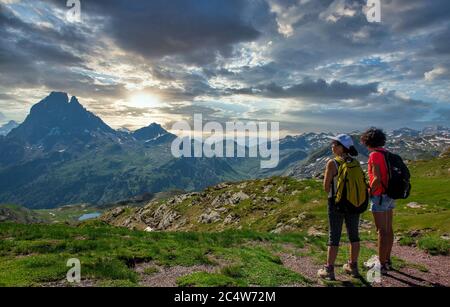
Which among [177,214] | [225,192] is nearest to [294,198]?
[225,192]

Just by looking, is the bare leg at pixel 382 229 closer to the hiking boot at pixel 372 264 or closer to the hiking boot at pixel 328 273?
the hiking boot at pixel 372 264

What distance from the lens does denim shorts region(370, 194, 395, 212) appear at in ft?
46.9

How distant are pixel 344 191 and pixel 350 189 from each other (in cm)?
24

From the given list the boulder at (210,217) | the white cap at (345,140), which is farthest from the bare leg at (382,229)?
the boulder at (210,217)

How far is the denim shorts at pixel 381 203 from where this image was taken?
46.9ft

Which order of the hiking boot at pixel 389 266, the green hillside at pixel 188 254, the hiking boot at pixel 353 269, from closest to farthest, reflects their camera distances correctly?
the green hillside at pixel 188 254 → the hiking boot at pixel 353 269 → the hiking boot at pixel 389 266

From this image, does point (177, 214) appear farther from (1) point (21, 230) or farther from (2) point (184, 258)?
(2) point (184, 258)

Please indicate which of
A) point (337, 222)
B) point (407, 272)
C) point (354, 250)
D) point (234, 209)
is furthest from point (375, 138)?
point (234, 209)

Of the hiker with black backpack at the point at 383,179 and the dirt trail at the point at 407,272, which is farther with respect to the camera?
the hiker with black backpack at the point at 383,179

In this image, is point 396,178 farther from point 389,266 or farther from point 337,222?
point 389,266

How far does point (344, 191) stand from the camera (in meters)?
13.1

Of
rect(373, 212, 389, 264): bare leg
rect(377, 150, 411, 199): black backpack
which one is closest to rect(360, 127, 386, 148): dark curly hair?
rect(377, 150, 411, 199): black backpack

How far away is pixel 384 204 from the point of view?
47.2 feet

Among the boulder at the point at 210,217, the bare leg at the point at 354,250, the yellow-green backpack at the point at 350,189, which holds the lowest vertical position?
the boulder at the point at 210,217
